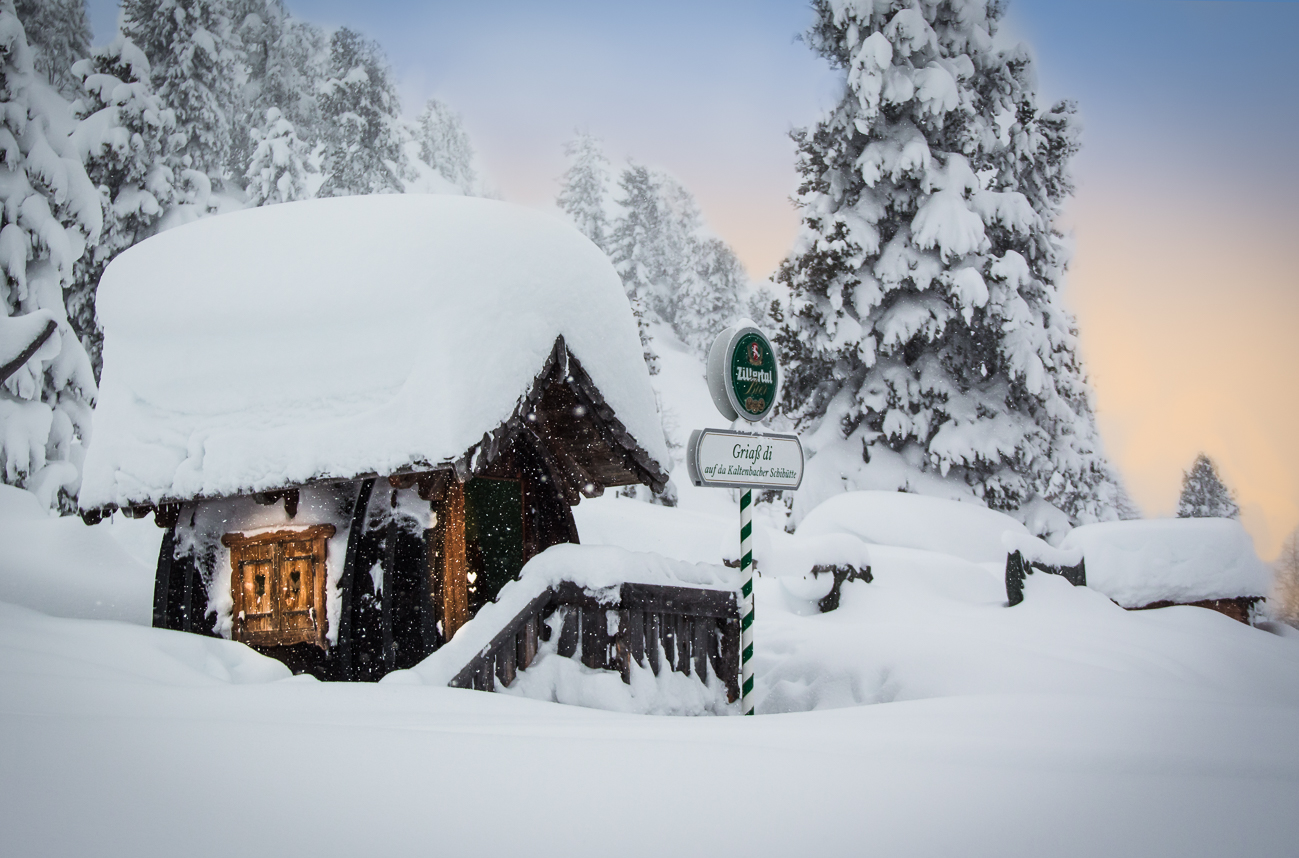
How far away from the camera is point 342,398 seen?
283 inches

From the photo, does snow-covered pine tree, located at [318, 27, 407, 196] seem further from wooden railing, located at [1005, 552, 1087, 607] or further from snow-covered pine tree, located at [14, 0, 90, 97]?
wooden railing, located at [1005, 552, 1087, 607]

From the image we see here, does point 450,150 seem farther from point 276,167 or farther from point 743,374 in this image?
point 743,374

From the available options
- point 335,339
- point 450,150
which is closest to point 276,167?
point 335,339

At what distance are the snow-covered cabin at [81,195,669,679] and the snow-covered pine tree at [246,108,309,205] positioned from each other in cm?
1852

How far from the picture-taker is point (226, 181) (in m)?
26.7

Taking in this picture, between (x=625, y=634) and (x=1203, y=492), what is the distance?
142 feet

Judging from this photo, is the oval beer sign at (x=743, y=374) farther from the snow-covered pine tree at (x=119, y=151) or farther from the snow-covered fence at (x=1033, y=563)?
the snow-covered pine tree at (x=119, y=151)

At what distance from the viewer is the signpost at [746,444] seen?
22.7 feet

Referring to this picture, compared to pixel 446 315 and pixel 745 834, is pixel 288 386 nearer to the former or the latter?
pixel 446 315

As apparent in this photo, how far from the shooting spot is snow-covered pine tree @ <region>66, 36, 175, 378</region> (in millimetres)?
17609

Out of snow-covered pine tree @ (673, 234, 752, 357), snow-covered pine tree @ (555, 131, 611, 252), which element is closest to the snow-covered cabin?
snow-covered pine tree @ (555, 131, 611, 252)

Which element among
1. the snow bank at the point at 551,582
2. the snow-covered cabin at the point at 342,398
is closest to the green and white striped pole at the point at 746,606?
the snow bank at the point at 551,582

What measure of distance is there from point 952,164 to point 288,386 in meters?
14.9

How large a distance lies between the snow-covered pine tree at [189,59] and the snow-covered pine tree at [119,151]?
0.58 meters
